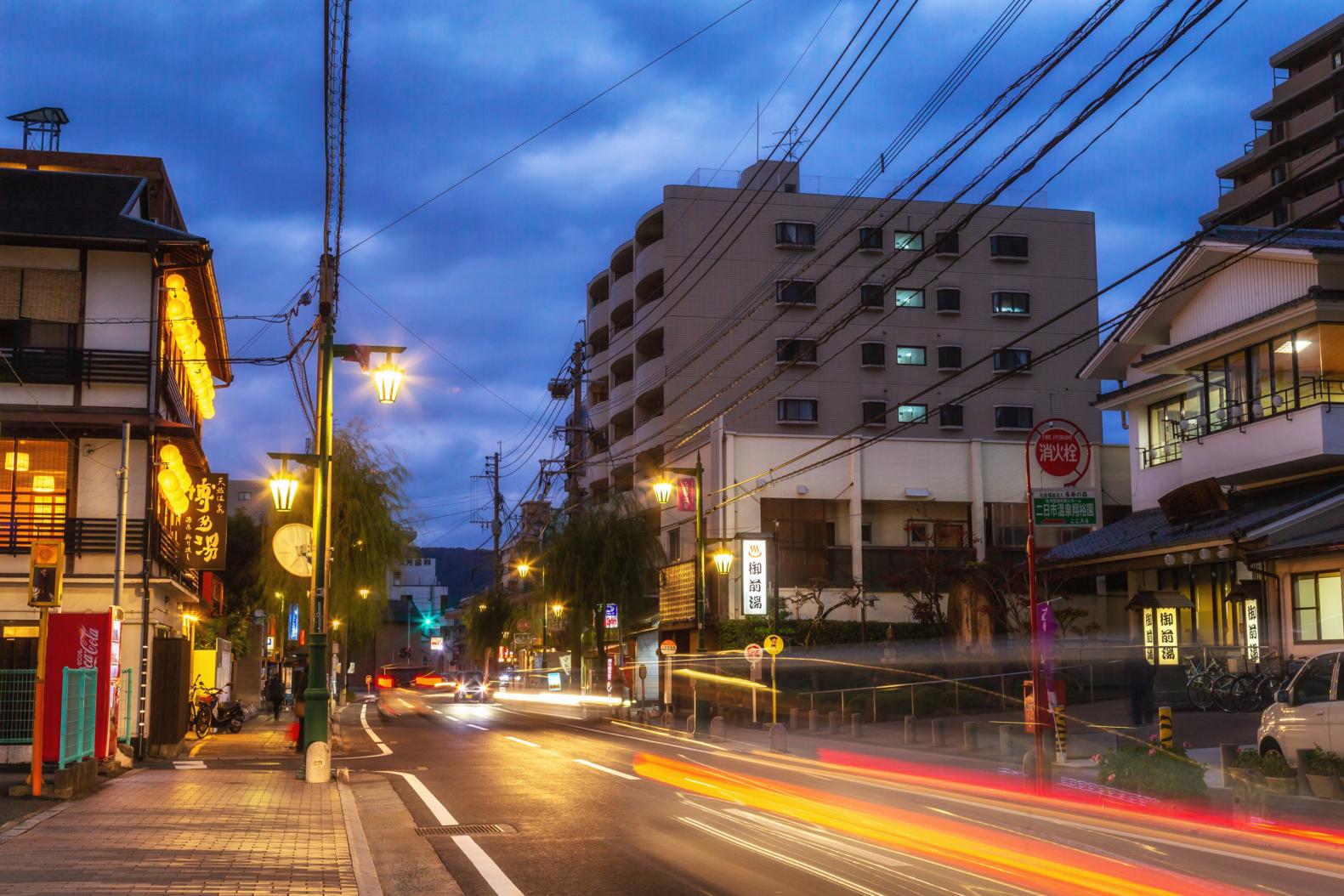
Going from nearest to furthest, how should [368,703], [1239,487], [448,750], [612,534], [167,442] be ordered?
[167,442] < [448,750] < [1239,487] < [612,534] < [368,703]

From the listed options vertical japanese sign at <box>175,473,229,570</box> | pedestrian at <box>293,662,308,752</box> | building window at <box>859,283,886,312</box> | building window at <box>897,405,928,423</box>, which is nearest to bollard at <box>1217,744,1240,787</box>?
pedestrian at <box>293,662,308,752</box>

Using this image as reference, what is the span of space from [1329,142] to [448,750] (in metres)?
62.0

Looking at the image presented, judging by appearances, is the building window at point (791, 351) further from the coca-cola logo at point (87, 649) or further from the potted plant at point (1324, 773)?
the potted plant at point (1324, 773)

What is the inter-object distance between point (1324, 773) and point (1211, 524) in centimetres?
1466

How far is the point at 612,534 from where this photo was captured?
178ft

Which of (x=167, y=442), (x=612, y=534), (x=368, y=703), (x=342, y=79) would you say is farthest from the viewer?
(x=368, y=703)

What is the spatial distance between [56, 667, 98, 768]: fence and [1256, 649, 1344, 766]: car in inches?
637

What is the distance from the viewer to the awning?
104 feet

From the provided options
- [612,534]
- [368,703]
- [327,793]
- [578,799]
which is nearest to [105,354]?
[327,793]

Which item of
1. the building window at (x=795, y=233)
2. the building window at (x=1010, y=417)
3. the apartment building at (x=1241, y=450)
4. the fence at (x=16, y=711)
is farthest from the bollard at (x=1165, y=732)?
the building window at (x=795, y=233)

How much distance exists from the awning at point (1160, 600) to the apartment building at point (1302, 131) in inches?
1599

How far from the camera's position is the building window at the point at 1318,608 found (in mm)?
26094

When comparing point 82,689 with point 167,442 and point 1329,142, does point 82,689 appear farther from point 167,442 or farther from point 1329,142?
point 1329,142

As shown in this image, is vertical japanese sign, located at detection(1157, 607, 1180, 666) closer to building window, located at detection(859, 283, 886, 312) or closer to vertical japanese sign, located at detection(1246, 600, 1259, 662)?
vertical japanese sign, located at detection(1246, 600, 1259, 662)
